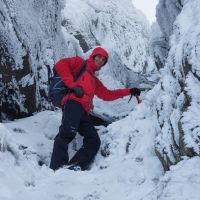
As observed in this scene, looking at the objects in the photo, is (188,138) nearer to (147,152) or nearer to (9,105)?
(147,152)

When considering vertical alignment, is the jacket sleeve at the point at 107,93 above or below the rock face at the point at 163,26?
below

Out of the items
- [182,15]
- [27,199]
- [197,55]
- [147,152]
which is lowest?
[27,199]

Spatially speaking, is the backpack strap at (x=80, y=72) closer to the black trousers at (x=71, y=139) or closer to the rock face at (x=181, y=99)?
the black trousers at (x=71, y=139)

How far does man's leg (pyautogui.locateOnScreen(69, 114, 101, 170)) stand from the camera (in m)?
5.56

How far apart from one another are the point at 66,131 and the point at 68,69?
3.55 ft

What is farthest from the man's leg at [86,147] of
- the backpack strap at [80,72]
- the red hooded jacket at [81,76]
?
the backpack strap at [80,72]

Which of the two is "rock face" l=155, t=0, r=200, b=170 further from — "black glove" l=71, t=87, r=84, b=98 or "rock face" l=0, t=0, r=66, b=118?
"rock face" l=0, t=0, r=66, b=118

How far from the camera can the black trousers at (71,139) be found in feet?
18.0

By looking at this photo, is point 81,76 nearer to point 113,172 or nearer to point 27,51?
point 113,172

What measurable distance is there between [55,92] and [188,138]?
2.96 meters

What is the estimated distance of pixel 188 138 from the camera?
3.59 meters

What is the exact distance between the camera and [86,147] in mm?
5809

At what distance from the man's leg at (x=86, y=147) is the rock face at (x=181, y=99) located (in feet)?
4.27

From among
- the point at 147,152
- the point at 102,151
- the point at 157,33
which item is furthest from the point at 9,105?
the point at 157,33
